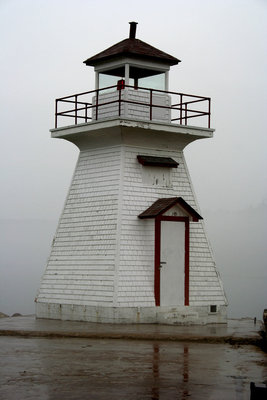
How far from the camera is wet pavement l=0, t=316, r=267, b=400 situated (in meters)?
11.6

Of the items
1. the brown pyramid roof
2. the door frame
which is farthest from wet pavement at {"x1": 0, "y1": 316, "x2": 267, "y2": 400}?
the brown pyramid roof

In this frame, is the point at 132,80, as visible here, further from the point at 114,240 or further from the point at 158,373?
the point at 158,373

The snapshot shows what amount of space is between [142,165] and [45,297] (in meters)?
4.01

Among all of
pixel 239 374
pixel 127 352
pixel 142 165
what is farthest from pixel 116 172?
pixel 239 374

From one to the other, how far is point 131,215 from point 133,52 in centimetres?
391

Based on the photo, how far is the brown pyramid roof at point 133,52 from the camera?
65.6 feet

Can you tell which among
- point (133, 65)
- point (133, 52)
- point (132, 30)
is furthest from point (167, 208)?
point (132, 30)

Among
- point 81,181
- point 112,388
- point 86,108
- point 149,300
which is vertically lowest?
point 112,388

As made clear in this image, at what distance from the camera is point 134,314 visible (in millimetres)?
18734

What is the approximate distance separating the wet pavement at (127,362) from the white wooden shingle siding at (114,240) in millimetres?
1089

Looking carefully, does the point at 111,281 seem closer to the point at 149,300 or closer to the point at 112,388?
the point at 149,300

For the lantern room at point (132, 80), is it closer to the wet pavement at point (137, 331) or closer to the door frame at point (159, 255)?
the door frame at point (159, 255)

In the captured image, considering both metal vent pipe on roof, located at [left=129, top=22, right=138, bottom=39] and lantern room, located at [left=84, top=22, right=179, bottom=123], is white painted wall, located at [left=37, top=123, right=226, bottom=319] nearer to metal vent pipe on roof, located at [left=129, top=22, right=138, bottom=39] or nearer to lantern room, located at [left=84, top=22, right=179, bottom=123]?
lantern room, located at [left=84, top=22, right=179, bottom=123]

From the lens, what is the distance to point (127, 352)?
14.6 metres
